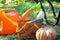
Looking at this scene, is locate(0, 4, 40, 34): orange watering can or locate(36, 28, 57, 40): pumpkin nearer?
locate(36, 28, 57, 40): pumpkin

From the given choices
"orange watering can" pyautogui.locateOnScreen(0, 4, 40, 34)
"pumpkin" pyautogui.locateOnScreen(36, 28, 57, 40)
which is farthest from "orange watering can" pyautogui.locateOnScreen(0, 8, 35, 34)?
"pumpkin" pyautogui.locateOnScreen(36, 28, 57, 40)

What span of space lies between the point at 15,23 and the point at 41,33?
24.1 inches

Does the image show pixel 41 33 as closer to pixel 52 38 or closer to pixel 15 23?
pixel 52 38

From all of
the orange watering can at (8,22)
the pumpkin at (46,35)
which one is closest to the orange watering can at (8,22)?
the orange watering can at (8,22)

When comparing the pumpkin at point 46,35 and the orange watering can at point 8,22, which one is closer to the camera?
the pumpkin at point 46,35

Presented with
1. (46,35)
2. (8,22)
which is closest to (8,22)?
(8,22)

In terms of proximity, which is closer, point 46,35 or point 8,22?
point 46,35

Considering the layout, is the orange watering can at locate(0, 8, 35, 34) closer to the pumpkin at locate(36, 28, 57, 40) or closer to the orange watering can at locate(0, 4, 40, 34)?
the orange watering can at locate(0, 4, 40, 34)

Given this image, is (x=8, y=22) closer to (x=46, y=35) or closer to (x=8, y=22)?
(x=8, y=22)

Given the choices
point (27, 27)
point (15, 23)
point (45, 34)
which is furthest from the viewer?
point (15, 23)

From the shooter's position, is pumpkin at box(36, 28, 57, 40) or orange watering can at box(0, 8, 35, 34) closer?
pumpkin at box(36, 28, 57, 40)

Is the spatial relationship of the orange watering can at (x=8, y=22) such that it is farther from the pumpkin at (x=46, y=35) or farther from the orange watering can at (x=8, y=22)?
the pumpkin at (x=46, y=35)

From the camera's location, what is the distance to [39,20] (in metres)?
3.15

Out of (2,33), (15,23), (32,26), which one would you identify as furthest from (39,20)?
(2,33)
